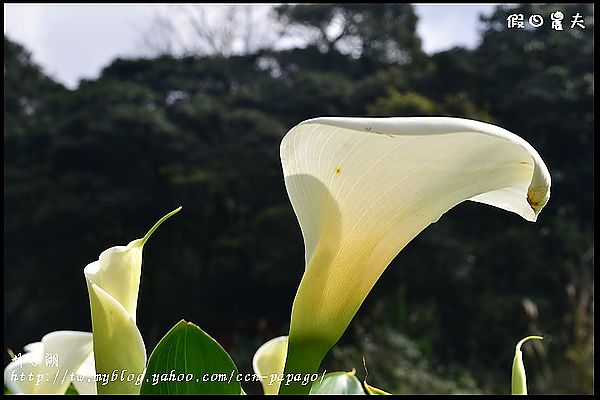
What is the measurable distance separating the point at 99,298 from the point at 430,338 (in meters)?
3.46

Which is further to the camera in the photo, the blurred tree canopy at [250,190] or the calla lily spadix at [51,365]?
the blurred tree canopy at [250,190]

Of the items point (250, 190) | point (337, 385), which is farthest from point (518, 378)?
point (250, 190)

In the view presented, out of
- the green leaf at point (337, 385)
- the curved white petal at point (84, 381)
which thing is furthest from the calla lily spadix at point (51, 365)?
the green leaf at point (337, 385)

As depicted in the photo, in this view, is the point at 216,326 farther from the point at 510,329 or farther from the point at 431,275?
the point at 510,329

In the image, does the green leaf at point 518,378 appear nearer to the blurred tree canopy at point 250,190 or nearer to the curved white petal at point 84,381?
the curved white petal at point 84,381

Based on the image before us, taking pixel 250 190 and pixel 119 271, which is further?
pixel 250 190

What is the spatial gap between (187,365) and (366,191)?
0.08 meters

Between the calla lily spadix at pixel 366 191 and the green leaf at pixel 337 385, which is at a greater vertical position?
the calla lily spadix at pixel 366 191

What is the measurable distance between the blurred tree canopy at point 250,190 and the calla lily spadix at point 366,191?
3.46 m

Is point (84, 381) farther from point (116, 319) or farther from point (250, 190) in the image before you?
point (250, 190)

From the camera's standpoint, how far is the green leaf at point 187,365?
0.22m

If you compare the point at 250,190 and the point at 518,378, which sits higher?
the point at 250,190

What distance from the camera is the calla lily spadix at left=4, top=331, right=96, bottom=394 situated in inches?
10.6

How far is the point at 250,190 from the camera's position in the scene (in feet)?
15.2
